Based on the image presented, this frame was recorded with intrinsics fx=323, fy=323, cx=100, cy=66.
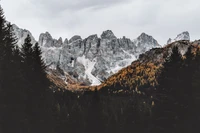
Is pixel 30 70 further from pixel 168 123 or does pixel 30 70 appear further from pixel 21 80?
pixel 168 123

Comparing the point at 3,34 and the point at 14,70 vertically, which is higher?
the point at 3,34

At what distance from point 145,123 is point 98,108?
45.4ft

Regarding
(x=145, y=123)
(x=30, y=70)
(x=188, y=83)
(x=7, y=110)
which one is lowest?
(x=145, y=123)

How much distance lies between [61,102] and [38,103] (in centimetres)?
10619

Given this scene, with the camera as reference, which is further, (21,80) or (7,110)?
(21,80)

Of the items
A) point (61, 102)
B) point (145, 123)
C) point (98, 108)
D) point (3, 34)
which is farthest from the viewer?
point (61, 102)

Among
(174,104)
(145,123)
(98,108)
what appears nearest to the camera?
(174,104)

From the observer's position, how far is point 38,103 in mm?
30703

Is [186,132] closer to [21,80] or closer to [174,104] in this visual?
[174,104]

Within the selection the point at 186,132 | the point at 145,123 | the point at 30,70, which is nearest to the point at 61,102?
the point at 145,123

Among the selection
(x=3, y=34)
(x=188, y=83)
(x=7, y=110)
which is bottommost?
(x=7, y=110)

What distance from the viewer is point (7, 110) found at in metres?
25.1

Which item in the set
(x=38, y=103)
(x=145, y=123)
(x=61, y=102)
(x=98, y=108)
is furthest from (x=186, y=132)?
(x=61, y=102)

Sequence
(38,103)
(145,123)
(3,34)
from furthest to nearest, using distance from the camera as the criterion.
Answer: (145,123) → (38,103) → (3,34)
